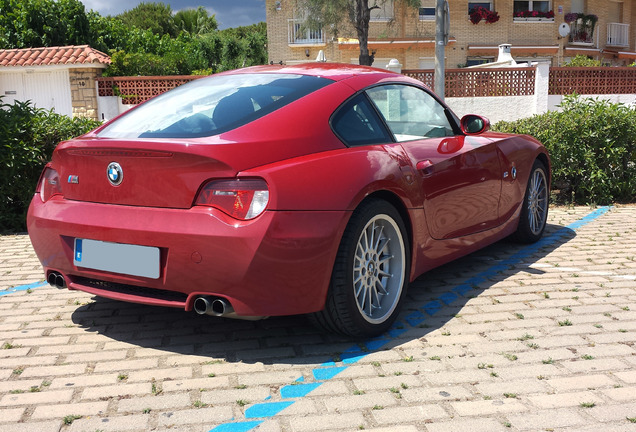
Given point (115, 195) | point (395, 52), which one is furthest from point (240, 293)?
point (395, 52)

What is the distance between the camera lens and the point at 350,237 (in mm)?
3328

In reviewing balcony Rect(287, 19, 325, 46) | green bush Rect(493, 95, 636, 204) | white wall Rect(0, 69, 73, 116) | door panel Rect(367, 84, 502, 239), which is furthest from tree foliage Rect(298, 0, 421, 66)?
door panel Rect(367, 84, 502, 239)

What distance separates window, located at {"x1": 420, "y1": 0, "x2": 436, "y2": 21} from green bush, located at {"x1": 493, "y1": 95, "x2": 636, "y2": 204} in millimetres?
27571

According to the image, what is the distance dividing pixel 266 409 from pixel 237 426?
0.19 m

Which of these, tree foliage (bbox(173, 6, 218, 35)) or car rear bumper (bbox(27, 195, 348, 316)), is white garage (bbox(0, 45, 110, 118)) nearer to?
car rear bumper (bbox(27, 195, 348, 316))

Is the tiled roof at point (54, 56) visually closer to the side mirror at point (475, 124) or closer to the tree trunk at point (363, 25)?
the tree trunk at point (363, 25)

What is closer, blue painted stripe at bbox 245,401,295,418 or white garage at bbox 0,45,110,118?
blue painted stripe at bbox 245,401,295,418

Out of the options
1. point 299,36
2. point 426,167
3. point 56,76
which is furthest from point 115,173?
point 299,36

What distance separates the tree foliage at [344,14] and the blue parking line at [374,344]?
20.1 metres

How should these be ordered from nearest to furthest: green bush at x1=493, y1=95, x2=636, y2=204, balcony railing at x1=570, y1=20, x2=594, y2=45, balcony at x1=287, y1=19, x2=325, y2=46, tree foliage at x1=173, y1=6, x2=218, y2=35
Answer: green bush at x1=493, y1=95, x2=636, y2=204, balcony at x1=287, y1=19, x2=325, y2=46, balcony railing at x1=570, y1=20, x2=594, y2=45, tree foliage at x1=173, y1=6, x2=218, y2=35

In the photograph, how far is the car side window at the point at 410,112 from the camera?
13.5 ft

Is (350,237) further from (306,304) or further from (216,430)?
(216,430)

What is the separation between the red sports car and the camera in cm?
307

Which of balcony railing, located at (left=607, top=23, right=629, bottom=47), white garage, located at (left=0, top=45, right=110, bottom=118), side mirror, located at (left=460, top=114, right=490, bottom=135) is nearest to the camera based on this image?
side mirror, located at (left=460, top=114, right=490, bottom=135)
